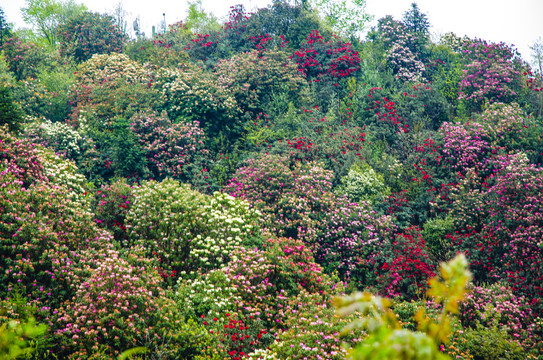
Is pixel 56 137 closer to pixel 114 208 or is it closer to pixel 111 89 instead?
pixel 111 89

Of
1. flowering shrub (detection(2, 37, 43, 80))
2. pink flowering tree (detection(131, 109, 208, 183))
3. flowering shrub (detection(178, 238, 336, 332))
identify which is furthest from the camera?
flowering shrub (detection(2, 37, 43, 80))

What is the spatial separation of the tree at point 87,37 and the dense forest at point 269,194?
15cm

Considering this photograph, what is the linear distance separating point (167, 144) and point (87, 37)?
16409 millimetres

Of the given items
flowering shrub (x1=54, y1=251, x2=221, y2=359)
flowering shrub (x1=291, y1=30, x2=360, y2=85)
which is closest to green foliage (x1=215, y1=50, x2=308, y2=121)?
flowering shrub (x1=291, y1=30, x2=360, y2=85)

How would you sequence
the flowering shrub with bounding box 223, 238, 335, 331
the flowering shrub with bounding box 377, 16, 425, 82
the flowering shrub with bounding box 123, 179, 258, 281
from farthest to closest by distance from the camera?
the flowering shrub with bounding box 377, 16, 425, 82 < the flowering shrub with bounding box 123, 179, 258, 281 < the flowering shrub with bounding box 223, 238, 335, 331

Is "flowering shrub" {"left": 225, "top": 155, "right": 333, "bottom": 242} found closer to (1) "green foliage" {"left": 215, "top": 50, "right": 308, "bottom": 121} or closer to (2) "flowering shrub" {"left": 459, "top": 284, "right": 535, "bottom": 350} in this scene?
(2) "flowering shrub" {"left": 459, "top": 284, "right": 535, "bottom": 350}

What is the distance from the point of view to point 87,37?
32406 millimetres

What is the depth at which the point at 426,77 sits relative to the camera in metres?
30.3

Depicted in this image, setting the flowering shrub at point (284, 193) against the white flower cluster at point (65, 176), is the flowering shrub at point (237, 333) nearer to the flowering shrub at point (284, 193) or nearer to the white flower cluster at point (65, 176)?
the flowering shrub at point (284, 193)

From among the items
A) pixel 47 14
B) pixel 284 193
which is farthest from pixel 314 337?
pixel 47 14

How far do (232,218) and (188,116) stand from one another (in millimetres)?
9558

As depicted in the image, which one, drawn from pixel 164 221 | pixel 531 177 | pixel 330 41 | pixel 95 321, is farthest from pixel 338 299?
pixel 330 41

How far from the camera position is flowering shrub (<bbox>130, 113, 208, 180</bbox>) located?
823 inches

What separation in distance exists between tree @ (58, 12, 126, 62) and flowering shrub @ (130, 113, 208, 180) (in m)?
13.4
